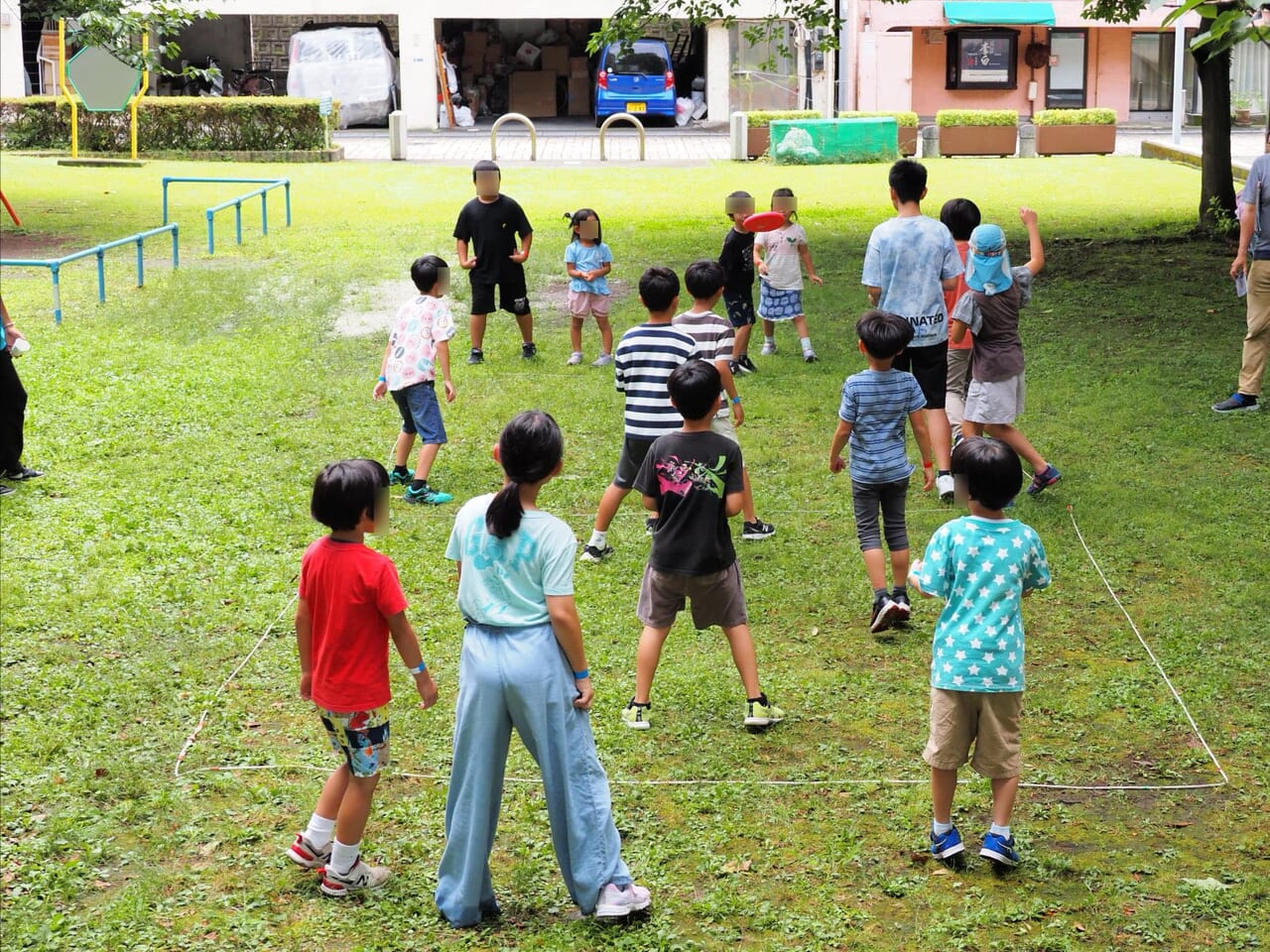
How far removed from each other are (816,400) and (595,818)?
6768 millimetres

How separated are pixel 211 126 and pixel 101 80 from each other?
2.26m

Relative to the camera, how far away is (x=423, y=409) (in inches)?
336

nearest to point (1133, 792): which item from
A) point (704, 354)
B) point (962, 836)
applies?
point (962, 836)

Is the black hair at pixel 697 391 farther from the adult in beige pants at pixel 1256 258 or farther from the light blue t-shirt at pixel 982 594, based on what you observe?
the adult in beige pants at pixel 1256 258

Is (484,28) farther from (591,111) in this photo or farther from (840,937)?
(840,937)

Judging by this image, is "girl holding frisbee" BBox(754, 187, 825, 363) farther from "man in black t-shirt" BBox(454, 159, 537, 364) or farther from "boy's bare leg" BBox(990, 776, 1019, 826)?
"boy's bare leg" BBox(990, 776, 1019, 826)

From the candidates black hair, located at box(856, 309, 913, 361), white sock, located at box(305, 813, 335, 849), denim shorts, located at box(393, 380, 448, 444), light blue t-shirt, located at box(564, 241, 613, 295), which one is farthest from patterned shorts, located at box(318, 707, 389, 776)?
light blue t-shirt, located at box(564, 241, 613, 295)

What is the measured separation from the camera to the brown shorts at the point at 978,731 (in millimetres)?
4598

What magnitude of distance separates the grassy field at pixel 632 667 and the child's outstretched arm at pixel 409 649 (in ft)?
2.23

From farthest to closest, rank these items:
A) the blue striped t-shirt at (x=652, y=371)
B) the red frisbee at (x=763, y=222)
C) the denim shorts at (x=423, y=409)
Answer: the red frisbee at (x=763, y=222), the denim shorts at (x=423, y=409), the blue striped t-shirt at (x=652, y=371)

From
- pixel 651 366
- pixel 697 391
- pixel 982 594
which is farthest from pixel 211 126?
pixel 982 594

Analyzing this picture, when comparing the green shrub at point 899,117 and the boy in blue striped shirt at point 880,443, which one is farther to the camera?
the green shrub at point 899,117

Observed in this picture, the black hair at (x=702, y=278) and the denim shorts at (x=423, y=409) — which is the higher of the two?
the black hair at (x=702, y=278)

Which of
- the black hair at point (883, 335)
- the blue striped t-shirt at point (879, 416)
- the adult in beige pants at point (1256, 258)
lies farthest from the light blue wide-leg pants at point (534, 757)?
the adult in beige pants at point (1256, 258)
